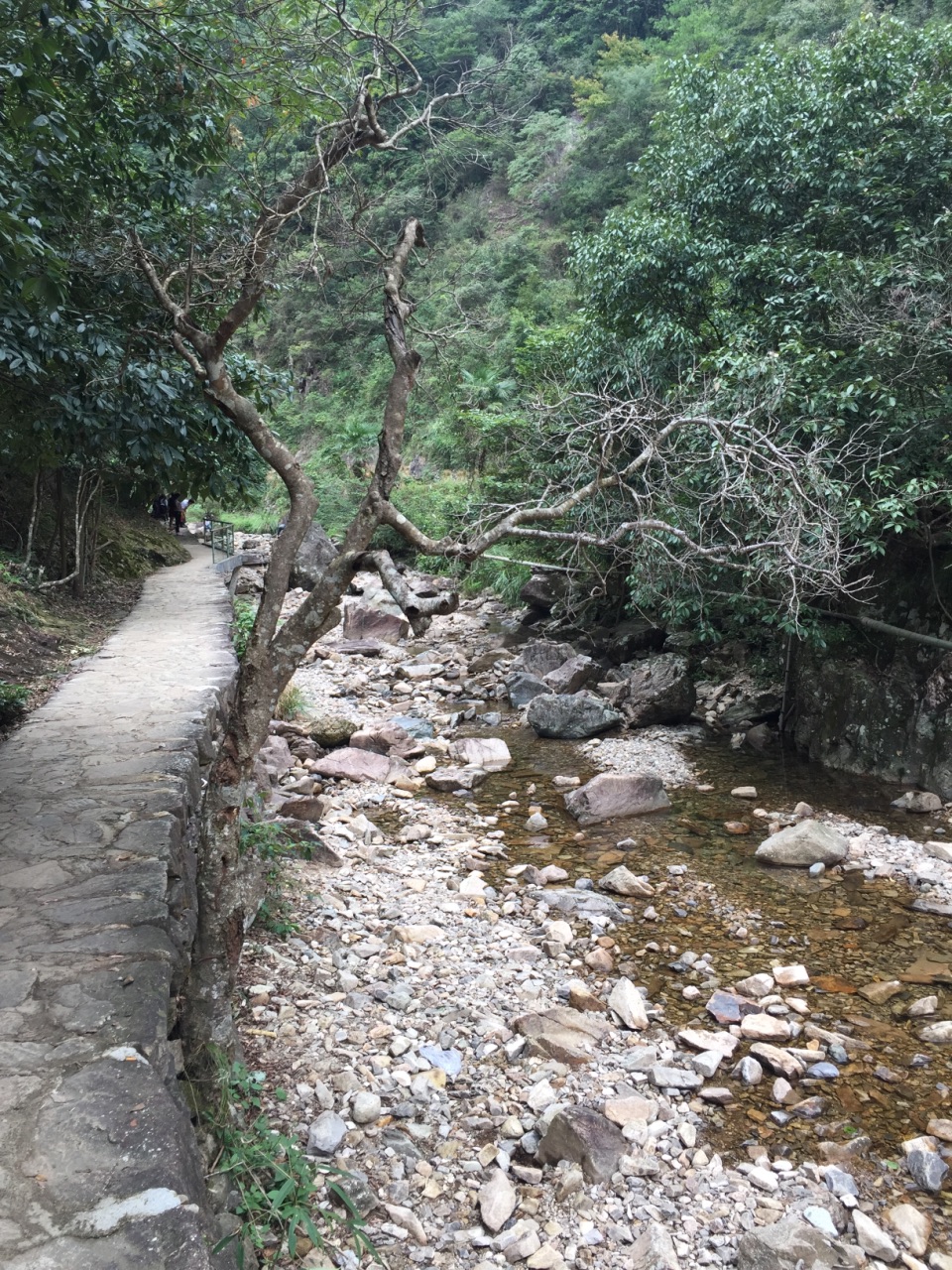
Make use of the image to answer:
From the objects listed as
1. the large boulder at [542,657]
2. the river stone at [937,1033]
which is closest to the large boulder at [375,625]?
the large boulder at [542,657]

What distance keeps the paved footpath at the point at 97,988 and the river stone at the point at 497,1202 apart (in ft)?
4.40

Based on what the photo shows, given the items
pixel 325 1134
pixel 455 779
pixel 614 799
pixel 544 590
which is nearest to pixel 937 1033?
pixel 325 1134

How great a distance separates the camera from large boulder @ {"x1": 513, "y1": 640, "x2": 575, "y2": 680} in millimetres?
11648

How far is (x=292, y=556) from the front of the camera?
11.9 feet

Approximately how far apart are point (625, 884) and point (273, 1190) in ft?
12.0

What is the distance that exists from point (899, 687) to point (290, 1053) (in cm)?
669

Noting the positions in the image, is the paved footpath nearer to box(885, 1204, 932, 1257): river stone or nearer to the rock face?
box(885, 1204, 932, 1257): river stone

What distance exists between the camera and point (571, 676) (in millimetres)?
10875

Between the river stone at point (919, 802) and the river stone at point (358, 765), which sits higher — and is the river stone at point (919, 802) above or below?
above

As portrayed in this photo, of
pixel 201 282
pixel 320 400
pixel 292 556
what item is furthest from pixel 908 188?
pixel 320 400

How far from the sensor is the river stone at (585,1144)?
10.4 ft

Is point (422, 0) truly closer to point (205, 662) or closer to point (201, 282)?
point (201, 282)

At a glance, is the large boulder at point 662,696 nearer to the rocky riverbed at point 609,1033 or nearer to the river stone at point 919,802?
the rocky riverbed at point 609,1033

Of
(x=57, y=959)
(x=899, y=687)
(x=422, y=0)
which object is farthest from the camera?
(x=899, y=687)
